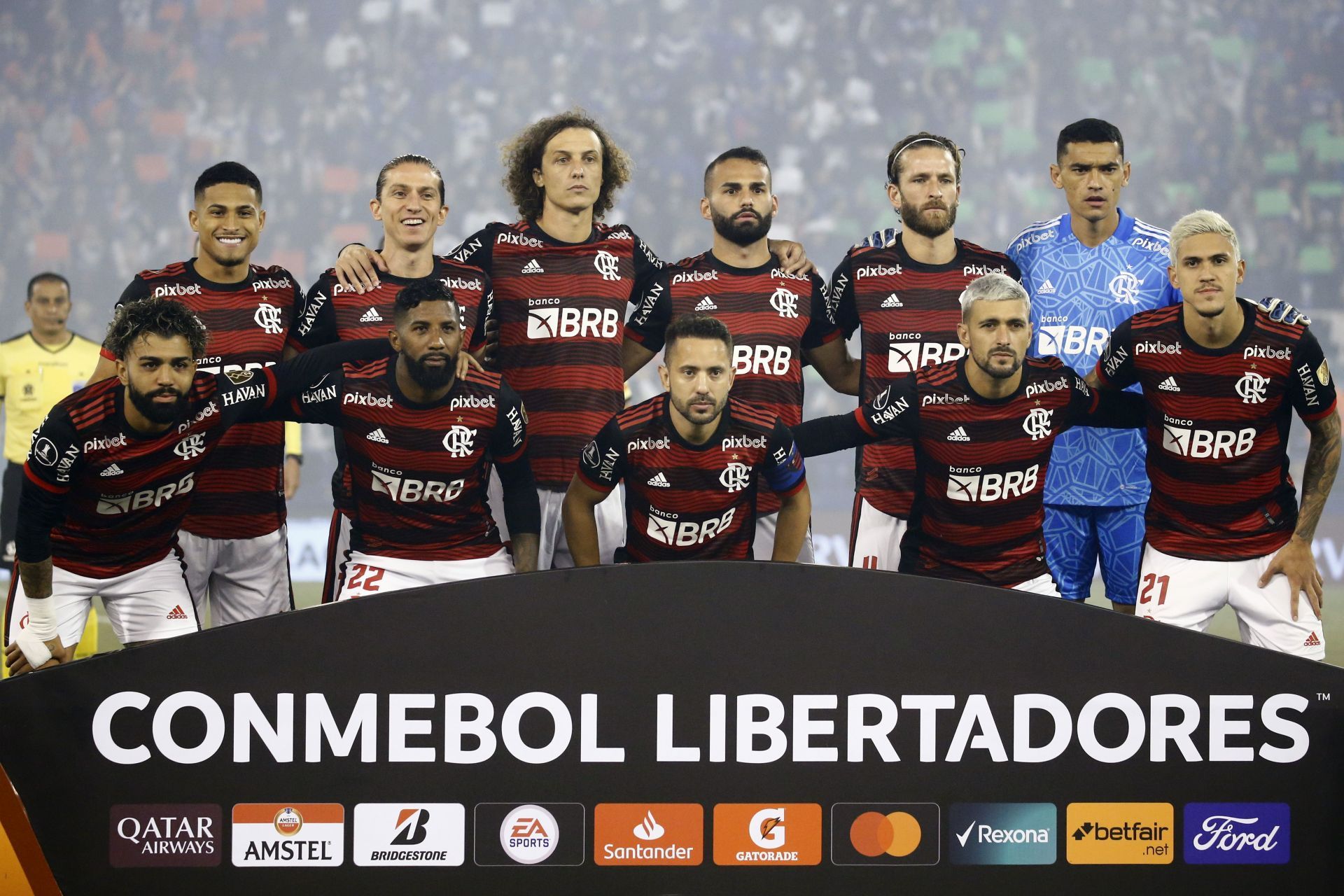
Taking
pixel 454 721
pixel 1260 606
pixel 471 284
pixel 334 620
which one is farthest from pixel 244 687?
pixel 1260 606

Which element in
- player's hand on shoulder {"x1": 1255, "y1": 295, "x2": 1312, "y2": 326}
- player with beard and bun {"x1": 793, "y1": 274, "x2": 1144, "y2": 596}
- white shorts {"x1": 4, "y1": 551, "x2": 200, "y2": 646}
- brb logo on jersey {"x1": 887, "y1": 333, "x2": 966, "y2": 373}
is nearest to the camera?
player with beard and bun {"x1": 793, "y1": 274, "x2": 1144, "y2": 596}

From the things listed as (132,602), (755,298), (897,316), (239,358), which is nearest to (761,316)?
(755,298)

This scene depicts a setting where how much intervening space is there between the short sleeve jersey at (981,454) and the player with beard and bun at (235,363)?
6.18 ft

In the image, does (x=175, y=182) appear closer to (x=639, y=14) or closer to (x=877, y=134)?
Result: (x=639, y=14)

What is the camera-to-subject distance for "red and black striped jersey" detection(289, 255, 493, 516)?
3.96 m

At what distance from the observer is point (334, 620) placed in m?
2.18

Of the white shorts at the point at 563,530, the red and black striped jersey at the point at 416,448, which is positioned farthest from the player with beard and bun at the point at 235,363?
the white shorts at the point at 563,530

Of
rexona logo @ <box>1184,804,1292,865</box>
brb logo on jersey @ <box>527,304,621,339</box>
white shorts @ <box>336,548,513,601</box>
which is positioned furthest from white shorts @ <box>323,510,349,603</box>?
rexona logo @ <box>1184,804,1292,865</box>

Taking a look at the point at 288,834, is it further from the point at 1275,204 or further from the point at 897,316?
the point at 1275,204

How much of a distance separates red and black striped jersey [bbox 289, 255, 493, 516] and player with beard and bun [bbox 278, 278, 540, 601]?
230mm

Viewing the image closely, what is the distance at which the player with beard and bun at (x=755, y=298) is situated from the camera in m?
4.13

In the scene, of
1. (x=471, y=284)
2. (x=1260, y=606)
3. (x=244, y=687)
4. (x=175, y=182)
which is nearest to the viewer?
(x=244, y=687)

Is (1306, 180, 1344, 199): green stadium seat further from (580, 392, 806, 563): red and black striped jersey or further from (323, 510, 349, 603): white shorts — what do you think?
(323, 510, 349, 603): white shorts

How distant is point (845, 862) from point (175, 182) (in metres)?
13.3
